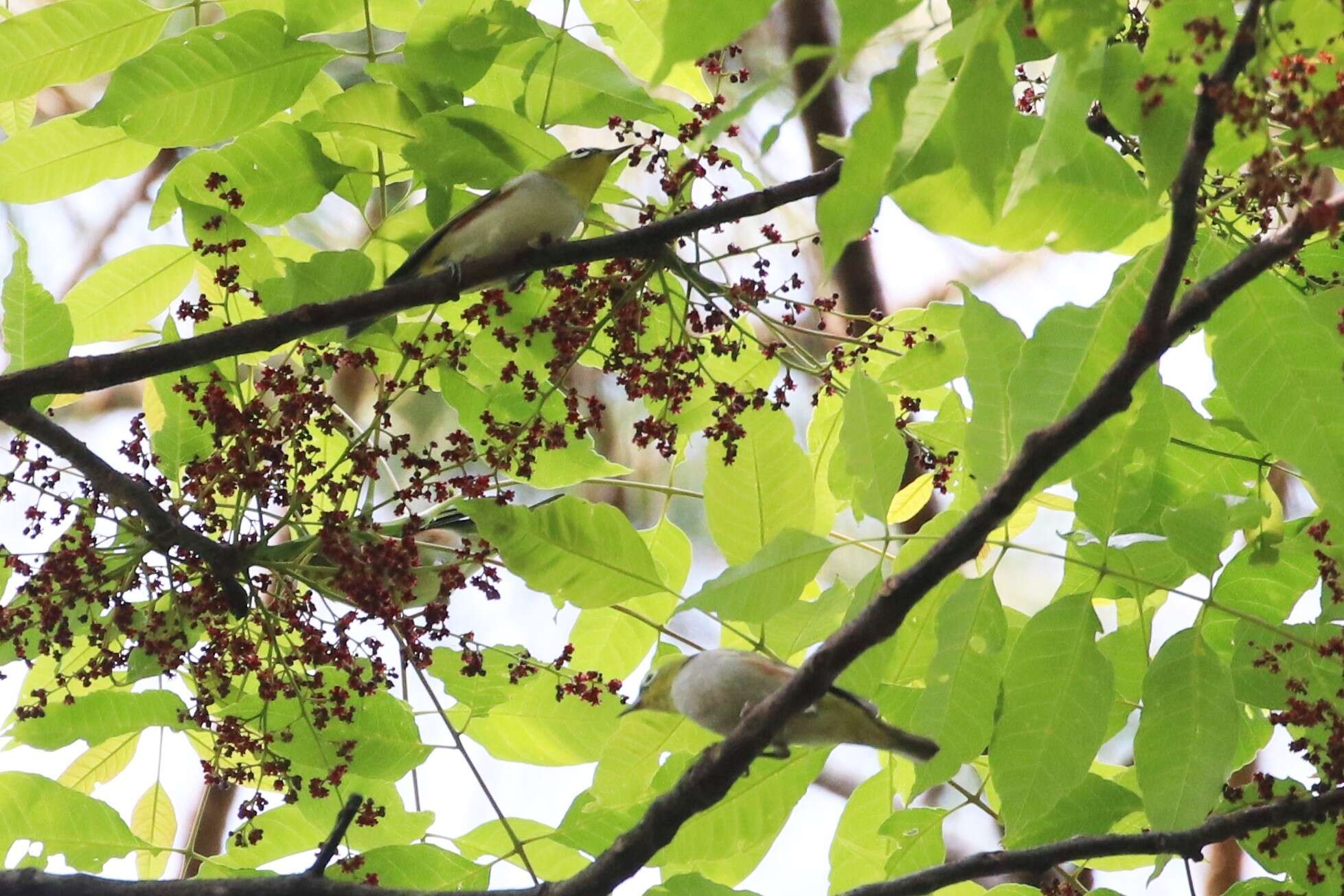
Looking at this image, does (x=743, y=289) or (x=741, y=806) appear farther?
(x=743, y=289)


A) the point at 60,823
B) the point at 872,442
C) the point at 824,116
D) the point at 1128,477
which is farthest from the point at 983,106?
the point at 824,116

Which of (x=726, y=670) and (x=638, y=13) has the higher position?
(x=638, y=13)

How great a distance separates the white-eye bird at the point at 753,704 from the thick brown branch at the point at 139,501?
2.39 feet

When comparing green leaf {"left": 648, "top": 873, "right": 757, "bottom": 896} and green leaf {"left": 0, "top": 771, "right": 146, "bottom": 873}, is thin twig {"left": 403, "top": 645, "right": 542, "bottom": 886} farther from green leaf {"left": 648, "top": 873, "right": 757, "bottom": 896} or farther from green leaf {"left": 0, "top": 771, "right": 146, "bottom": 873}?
green leaf {"left": 0, "top": 771, "right": 146, "bottom": 873}

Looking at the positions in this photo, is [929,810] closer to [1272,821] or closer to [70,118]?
[1272,821]

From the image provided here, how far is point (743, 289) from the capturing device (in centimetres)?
219

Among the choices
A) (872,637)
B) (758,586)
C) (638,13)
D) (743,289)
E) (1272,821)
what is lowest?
(1272,821)

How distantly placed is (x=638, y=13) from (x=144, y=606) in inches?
56.9

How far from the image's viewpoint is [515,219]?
7.42 feet

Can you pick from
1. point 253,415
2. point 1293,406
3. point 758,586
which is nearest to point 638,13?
point 253,415

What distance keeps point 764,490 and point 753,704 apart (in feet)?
1.16

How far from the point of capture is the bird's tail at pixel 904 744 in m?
1.83

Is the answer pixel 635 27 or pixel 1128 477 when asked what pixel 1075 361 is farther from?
pixel 635 27

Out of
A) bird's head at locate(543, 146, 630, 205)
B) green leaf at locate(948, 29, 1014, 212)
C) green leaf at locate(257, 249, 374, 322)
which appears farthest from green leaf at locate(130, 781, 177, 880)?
green leaf at locate(948, 29, 1014, 212)
